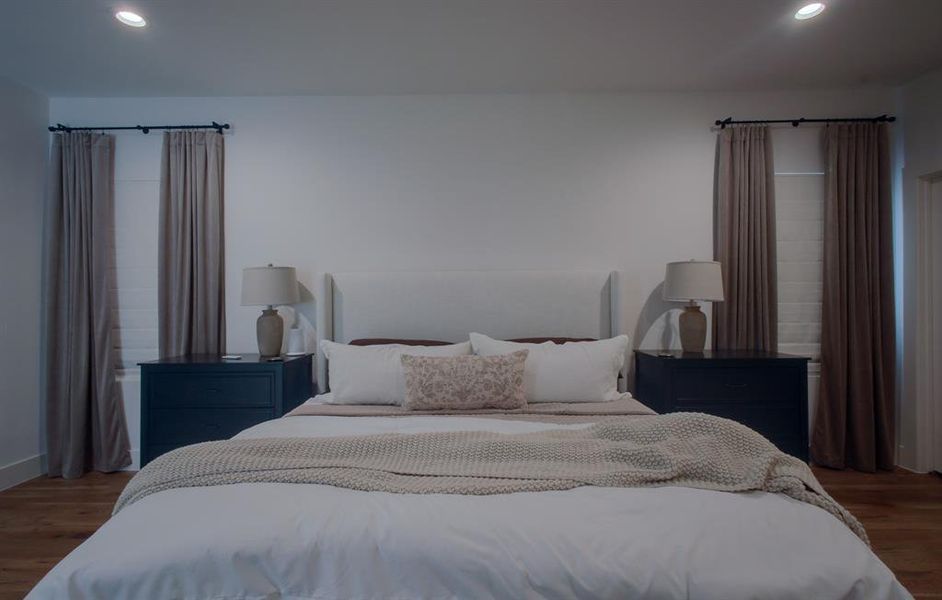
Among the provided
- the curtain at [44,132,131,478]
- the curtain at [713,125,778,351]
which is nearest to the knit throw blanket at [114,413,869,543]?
the curtain at [713,125,778,351]

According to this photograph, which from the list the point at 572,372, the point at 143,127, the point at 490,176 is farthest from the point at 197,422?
the point at 490,176

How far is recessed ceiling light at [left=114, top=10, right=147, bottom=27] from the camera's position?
7.84ft

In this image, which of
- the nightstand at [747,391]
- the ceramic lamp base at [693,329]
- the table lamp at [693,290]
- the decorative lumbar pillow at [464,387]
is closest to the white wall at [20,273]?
the decorative lumbar pillow at [464,387]

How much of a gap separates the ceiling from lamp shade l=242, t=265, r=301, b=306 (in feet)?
3.97

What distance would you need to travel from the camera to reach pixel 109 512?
8.88 feet

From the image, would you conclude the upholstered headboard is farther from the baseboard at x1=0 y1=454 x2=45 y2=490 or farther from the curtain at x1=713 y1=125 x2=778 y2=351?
the baseboard at x1=0 y1=454 x2=45 y2=490

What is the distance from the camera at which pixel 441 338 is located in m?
3.24

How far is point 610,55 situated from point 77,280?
12.0ft

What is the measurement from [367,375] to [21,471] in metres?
2.53

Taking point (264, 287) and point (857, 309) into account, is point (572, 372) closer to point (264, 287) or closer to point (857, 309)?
point (264, 287)

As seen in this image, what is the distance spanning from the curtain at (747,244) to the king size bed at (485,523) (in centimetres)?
206

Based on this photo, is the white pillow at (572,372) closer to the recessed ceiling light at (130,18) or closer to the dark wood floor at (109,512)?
the dark wood floor at (109,512)

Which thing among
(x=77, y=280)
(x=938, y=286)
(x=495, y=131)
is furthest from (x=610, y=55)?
(x=77, y=280)

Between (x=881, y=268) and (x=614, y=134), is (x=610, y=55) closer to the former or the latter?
(x=614, y=134)
